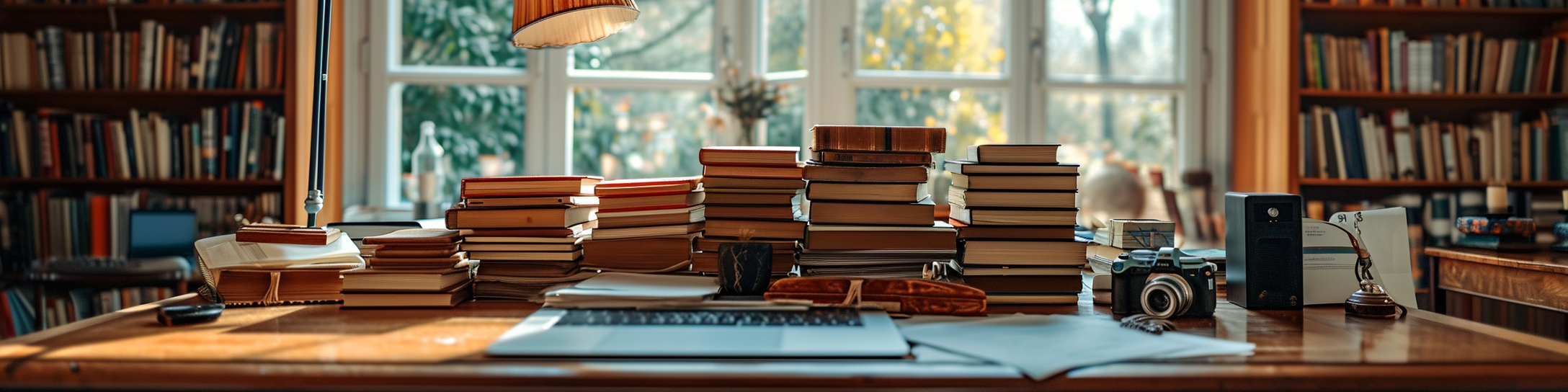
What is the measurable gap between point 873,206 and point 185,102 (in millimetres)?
2932

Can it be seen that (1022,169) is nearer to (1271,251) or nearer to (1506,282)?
(1271,251)

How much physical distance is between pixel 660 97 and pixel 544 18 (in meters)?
2.14

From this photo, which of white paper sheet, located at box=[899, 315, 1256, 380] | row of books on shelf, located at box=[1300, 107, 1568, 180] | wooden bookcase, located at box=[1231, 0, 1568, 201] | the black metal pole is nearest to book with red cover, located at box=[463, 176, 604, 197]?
the black metal pole

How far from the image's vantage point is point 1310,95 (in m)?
3.30

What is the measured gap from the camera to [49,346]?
3.34 feet

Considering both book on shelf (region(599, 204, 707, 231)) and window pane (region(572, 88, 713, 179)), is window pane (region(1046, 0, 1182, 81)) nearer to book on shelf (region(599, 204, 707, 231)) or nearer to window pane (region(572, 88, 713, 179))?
window pane (region(572, 88, 713, 179))

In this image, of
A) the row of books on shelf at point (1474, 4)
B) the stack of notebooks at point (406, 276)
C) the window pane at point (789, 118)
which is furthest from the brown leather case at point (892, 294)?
the row of books on shelf at point (1474, 4)

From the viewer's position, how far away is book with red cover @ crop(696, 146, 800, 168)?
1.41 metres

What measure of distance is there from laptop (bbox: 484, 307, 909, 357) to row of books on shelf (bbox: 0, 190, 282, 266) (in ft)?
8.01

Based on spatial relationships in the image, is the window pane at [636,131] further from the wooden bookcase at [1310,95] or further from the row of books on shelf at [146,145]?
the wooden bookcase at [1310,95]

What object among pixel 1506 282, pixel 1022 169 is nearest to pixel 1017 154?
pixel 1022 169

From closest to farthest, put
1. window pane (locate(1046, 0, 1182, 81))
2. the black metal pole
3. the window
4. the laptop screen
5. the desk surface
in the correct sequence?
the desk surface
the black metal pole
the laptop screen
the window
window pane (locate(1046, 0, 1182, 81))

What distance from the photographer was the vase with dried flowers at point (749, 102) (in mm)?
3258

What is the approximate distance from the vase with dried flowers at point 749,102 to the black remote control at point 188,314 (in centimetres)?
218
